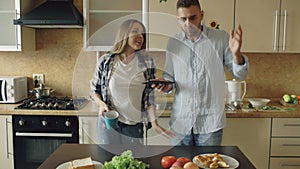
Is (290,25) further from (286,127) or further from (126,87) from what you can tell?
(126,87)

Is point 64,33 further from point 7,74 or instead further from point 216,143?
point 216,143

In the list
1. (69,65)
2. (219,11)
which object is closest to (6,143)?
(69,65)

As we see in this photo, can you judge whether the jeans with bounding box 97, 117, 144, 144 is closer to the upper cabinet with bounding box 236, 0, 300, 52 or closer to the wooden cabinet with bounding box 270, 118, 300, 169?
the wooden cabinet with bounding box 270, 118, 300, 169

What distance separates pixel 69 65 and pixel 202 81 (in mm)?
1533

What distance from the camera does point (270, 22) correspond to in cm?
242

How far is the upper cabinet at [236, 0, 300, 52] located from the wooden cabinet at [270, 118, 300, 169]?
0.58 m

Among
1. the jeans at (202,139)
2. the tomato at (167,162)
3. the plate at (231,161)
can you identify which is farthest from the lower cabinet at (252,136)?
the tomato at (167,162)

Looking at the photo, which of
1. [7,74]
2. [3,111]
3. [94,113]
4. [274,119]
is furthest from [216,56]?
[7,74]

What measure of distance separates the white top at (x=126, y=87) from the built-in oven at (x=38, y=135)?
828 millimetres

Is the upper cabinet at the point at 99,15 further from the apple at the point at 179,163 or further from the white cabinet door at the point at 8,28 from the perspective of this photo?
the apple at the point at 179,163

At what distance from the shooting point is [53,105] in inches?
95.4

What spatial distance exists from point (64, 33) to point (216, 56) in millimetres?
1619

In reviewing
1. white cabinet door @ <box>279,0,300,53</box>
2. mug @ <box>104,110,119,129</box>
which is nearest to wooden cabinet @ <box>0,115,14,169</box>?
mug @ <box>104,110,119,129</box>

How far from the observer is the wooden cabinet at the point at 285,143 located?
229cm
